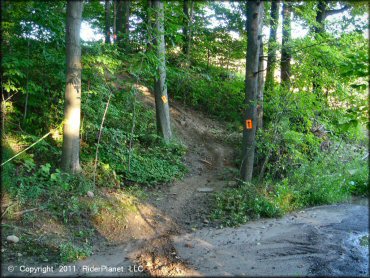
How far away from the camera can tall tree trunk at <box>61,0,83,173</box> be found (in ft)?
23.5

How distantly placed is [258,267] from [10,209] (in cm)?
446

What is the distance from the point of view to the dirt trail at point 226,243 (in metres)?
5.39

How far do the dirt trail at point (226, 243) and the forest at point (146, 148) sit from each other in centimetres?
6

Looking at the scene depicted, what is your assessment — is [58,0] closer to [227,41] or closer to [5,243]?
[5,243]

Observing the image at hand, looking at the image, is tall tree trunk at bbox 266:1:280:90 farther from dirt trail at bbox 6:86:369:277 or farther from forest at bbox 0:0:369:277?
dirt trail at bbox 6:86:369:277

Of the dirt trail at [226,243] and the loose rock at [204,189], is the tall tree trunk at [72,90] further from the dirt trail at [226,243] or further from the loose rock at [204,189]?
the loose rock at [204,189]

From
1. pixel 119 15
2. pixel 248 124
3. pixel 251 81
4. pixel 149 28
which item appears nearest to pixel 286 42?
pixel 251 81

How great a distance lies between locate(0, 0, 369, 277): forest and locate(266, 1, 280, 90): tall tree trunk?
11 cm

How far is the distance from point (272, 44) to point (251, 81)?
4.85ft

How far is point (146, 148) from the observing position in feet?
36.0

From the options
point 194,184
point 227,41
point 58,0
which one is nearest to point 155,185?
point 194,184

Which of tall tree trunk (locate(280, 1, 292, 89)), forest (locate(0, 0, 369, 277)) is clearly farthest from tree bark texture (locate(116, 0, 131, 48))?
tall tree trunk (locate(280, 1, 292, 89))

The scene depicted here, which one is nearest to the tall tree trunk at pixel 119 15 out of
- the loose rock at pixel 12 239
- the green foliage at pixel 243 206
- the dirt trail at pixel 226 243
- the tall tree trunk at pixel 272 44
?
the tall tree trunk at pixel 272 44

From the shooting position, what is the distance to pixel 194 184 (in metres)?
9.98
